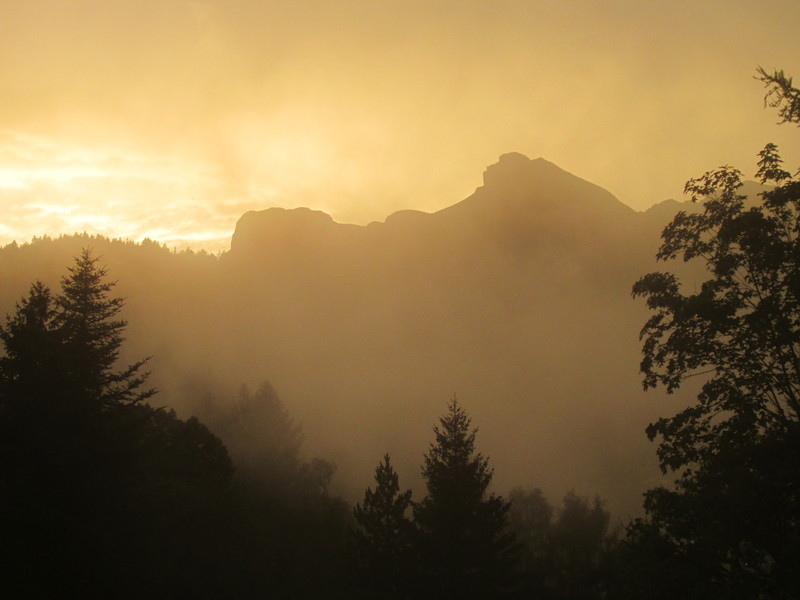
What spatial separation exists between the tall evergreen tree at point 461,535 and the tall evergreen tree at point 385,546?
172 cm

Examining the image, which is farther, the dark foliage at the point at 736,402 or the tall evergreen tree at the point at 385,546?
the tall evergreen tree at the point at 385,546

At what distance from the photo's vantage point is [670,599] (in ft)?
35.7

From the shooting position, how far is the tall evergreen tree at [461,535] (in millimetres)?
24641

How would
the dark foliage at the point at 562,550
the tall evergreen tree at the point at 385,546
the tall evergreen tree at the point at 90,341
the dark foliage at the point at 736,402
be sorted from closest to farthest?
the dark foliage at the point at 736,402
the tall evergreen tree at the point at 90,341
the tall evergreen tree at the point at 385,546
the dark foliage at the point at 562,550

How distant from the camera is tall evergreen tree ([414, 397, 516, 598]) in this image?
2464 centimetres

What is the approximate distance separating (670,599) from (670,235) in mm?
8121

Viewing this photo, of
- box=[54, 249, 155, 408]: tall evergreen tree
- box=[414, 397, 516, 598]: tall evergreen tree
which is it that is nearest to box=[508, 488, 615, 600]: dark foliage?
box=[414, 397, 516, 598]: tall evergreen tree

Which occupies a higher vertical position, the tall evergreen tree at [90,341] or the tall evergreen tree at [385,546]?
the tall evergreen tree at [90,341]

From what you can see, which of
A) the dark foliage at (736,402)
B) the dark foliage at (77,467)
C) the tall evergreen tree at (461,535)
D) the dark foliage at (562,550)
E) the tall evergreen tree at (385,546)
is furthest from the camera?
the dark foliage at (562,550)

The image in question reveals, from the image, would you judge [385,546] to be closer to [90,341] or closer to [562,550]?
[90,341]

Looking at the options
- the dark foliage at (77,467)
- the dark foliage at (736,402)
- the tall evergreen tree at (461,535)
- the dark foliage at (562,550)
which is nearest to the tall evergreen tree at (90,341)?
the dark foliage at (77,467)

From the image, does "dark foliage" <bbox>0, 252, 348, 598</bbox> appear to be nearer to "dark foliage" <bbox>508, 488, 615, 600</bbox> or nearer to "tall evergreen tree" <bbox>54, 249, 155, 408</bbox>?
"tall evergreen tree" <bbox>54, 249, 155, 408</bbox>

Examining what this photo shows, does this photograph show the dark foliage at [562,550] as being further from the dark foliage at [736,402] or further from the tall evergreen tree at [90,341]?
the tall evergreen tree at [90,341]

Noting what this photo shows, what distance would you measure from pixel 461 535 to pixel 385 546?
627 cm
